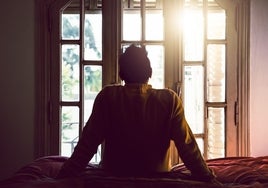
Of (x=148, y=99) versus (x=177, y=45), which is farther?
(x=177, y=45)

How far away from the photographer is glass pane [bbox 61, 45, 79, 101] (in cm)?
293

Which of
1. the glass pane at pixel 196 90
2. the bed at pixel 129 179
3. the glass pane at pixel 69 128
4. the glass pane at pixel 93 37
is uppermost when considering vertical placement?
the glass pane at pixel 93 37

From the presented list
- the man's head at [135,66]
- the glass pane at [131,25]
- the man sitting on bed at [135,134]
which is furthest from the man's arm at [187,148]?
the glass pane at [131,25]

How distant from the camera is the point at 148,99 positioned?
1958 millimetres

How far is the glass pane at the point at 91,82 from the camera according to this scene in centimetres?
293

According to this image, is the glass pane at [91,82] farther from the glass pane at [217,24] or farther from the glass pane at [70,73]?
the glass pane at [217,24]

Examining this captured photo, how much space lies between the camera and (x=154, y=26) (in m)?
2.90

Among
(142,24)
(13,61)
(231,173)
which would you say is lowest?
(231,173)

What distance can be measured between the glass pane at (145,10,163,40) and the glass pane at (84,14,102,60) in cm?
34

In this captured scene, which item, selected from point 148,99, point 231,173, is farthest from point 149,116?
point 231,173

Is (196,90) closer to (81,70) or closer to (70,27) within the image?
(81,70)

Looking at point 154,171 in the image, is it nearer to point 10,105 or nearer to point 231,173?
point 231,173

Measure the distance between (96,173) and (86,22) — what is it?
4.44 ft

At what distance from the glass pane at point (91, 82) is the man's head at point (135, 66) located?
2.97 feet
